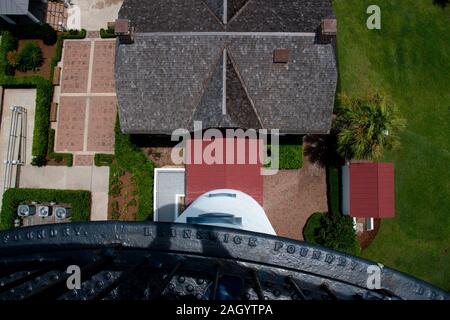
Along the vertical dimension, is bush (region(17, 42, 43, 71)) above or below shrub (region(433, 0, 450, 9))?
below

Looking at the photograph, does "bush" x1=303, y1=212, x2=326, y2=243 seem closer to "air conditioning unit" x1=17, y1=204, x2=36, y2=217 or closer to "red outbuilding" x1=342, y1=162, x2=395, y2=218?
"red outbuilding" x1=342, y1=162, x2=395, y2=218

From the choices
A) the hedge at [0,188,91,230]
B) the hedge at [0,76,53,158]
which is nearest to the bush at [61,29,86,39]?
the hedge at [0,76,53,158]

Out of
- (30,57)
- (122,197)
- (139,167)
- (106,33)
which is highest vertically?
(106,33)

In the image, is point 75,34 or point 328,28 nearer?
point 328,28

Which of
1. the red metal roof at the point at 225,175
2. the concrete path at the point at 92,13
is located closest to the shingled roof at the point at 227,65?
the red metal roof at the point at 225,175

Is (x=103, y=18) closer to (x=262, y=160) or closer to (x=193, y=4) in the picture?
(x=193, y=4)

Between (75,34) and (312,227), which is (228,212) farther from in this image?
(75,34)

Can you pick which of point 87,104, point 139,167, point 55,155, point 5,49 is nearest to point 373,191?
point 139,167
